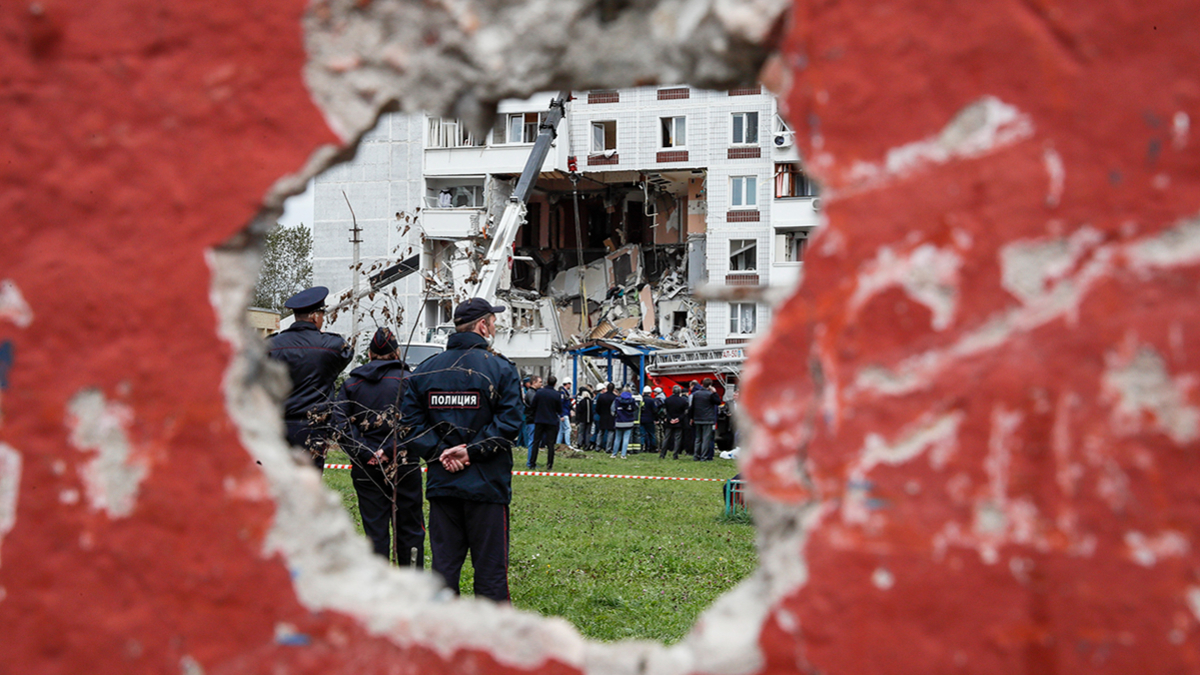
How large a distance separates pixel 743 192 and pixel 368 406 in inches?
1043

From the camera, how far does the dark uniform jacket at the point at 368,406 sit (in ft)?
17.9

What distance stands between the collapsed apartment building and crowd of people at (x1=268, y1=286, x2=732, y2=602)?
22.4m

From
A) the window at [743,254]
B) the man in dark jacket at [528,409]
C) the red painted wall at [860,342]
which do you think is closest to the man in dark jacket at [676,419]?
the man in dark jacket at [528,409]

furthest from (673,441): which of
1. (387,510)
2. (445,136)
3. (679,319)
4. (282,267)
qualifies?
(282,267)

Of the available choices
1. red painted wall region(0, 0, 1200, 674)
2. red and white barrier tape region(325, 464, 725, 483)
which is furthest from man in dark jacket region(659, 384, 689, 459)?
red painted wall region(0, 0, 1200, 674)

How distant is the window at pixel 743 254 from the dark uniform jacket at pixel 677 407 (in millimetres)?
12543

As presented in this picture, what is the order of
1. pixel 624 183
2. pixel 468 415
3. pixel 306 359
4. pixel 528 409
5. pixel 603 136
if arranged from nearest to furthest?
pixel 468 415 < pixel 306 359 < pixel 528 409 < pixel 603 136 < pixel 624 183

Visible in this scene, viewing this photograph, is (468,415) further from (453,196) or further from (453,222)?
(453,196)

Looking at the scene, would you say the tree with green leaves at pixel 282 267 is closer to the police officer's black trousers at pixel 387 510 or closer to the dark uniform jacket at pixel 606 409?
the dark uniform jacket at pixel 606 409

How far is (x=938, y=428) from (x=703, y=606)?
4284mm

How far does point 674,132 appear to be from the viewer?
103 ft

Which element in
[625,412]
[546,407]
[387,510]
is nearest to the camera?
[387,510]

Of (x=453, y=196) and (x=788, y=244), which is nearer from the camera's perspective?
(x=788, y=244)

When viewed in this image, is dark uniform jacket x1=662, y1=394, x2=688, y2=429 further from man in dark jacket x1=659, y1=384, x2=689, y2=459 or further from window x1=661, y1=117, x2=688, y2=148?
window x1=661, y1=117, x2=688, y2=148
